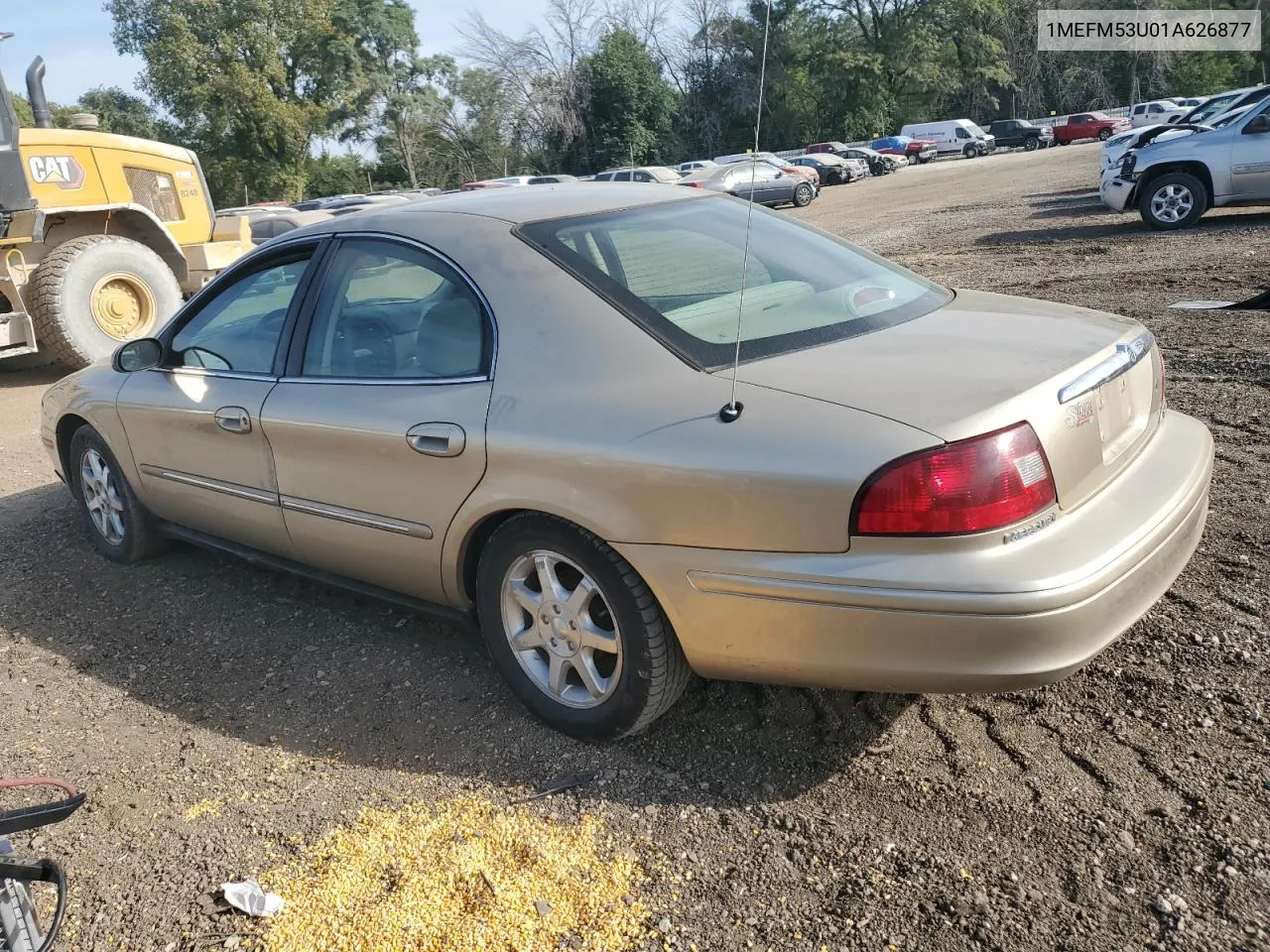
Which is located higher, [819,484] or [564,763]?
[819,484]

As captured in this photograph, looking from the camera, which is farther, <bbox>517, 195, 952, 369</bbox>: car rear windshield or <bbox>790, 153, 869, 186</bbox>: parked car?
<bbox>790, 153, 869, 186</bbox>: parked car

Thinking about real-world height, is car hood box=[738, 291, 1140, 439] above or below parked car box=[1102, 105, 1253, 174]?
below

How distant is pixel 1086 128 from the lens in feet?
166

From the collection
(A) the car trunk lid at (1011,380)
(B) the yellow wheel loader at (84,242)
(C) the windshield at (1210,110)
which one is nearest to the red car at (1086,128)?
(C) the windshield at (1210,110)

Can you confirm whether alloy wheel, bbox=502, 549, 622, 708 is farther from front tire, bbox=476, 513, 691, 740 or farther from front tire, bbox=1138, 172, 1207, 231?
front tire, bbox=1138, 172, 1207, 231

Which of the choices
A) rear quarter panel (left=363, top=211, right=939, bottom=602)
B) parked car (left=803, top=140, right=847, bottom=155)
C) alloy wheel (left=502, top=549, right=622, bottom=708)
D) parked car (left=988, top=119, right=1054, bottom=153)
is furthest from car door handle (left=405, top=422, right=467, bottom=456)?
parked car (left=988, top=119, right=1054, bottom=153)

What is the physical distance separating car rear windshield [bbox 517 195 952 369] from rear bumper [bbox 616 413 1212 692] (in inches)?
24.2

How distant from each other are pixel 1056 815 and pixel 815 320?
57.2 inches

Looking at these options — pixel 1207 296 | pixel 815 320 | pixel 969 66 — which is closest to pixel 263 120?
pixel 969 66

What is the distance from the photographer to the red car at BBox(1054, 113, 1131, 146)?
4934 centimetres

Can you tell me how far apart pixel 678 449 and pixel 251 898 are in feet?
4.97

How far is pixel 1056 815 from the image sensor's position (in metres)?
2.50

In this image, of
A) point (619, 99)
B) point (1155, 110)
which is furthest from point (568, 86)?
point (1155, 110)

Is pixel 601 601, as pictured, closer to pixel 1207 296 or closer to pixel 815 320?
pixel 815 320
